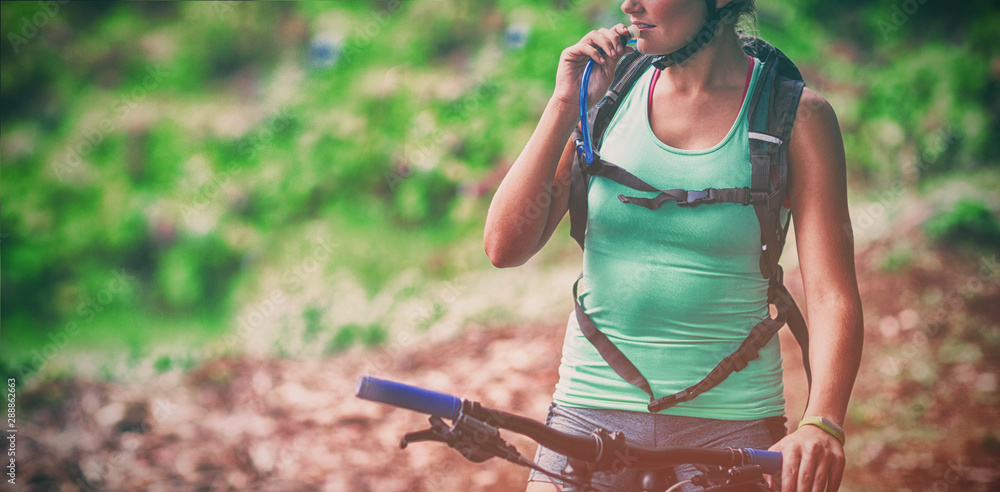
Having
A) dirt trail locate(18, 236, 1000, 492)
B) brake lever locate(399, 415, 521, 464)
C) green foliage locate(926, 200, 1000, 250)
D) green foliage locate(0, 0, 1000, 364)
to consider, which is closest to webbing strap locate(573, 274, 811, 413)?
brake lever locate(399, 415, 521, 464)

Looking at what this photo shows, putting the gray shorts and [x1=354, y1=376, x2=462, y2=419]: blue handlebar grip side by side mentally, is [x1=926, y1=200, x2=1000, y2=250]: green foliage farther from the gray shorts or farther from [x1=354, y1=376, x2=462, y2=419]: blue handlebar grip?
[x1=354, y1=376, x2=462, y2=419]: blue handlebar grip

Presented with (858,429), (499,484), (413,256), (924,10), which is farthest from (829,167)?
(924,10)

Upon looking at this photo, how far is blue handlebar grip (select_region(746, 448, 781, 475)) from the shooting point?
61.1 inches

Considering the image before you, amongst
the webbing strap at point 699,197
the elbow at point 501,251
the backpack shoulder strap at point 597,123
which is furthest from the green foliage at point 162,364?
the webbing strap at point 699,197

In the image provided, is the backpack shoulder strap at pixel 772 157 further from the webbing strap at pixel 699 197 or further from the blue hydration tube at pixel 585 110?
the blue hydration tube at pixel 585 110

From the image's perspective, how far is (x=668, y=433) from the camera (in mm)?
1762

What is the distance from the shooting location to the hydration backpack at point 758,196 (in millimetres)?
1722

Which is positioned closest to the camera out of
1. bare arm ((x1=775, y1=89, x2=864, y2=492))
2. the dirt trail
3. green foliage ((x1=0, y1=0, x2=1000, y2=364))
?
bare arm ((x1=775, y1=89, x2=864, y2=492))

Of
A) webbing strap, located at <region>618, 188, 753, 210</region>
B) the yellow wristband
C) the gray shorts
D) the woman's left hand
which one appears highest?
webbing strap, located at <region>618, 188, 753, 210</region>

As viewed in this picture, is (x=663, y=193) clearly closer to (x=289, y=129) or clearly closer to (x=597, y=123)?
(x=597, y=123)

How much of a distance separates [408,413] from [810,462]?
448 cm

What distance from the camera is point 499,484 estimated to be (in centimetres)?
488

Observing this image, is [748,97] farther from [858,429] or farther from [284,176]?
[284,176]

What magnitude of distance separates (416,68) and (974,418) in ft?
18.2
